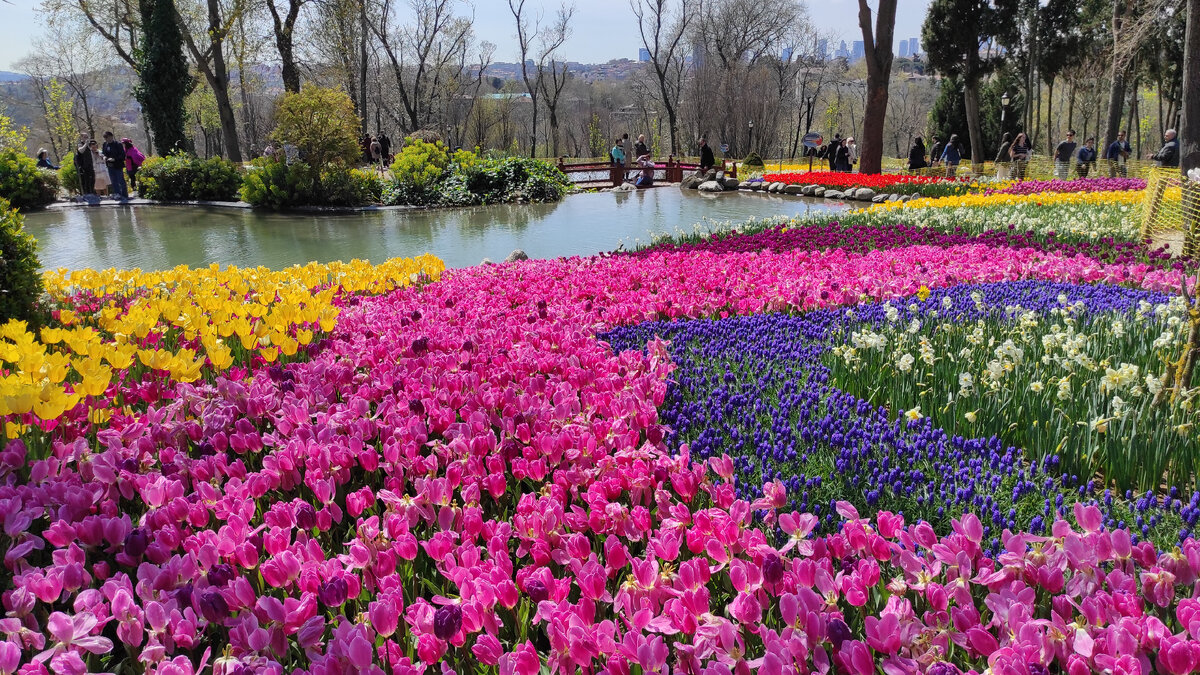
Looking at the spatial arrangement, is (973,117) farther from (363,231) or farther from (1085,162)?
(363,231)

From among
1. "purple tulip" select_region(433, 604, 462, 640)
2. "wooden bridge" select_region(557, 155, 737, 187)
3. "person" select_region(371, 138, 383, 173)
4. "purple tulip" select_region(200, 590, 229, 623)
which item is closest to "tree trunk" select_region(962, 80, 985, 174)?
"wooden bridge" select_region(557, 155, 737, 187)

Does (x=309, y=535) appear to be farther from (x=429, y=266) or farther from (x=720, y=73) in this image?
(x=720, y=73)

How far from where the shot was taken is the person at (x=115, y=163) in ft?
66.2

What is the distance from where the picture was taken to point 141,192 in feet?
68.8

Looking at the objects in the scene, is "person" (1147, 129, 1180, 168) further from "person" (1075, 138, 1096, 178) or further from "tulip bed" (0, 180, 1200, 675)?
"tulip bed" (0, 180, 1200, 675)

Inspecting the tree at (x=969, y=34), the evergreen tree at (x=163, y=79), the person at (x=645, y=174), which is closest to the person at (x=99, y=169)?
the evergreen tree at (x=163, y=79)

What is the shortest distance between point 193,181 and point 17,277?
1718 centimetres

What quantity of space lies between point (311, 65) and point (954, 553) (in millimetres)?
45118

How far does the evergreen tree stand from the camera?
25.1m

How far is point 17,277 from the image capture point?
4805mm

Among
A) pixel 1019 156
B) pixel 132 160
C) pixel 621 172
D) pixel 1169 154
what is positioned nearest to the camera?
pixel 1169 154

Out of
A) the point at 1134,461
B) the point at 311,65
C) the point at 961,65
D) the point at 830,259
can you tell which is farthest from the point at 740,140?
the point at 1134,461

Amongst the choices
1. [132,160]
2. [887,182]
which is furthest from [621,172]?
→ [132,160]

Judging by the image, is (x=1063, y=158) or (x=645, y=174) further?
(x=645, y=174)
